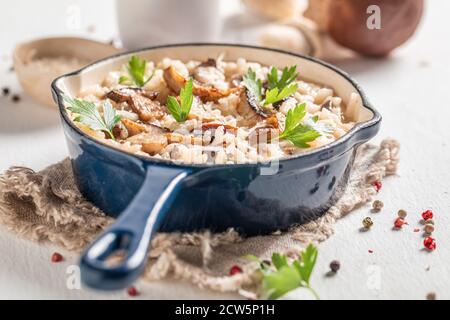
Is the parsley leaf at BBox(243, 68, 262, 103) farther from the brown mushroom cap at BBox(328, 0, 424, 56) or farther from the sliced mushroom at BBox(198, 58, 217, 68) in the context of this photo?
the brown mushroom cap at BBox(328, 0, 424, 56)

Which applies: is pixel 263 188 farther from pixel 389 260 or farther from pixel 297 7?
pixel 297 7

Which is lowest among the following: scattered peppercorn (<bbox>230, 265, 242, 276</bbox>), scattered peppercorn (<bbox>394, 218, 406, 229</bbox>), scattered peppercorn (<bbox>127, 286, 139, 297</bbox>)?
scattered peppercorn (<bbox>127, 286, 139, 297</bbox>)

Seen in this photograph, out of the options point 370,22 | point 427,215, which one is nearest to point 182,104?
point 427,215

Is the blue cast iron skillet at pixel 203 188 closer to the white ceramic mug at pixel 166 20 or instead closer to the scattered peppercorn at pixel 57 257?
the scattered peppercorn at pixel 57 257

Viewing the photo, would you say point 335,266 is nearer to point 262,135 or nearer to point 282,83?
point 262,135

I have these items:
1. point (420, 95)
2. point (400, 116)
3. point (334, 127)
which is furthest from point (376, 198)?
point (420, 95)

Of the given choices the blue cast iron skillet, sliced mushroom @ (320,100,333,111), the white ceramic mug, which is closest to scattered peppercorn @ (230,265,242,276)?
the blue cast iron skillet
